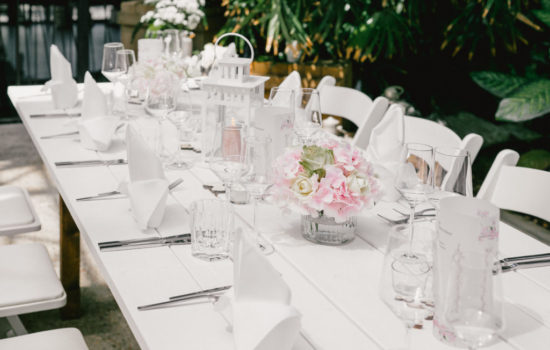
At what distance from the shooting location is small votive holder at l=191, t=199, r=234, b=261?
5.22ft

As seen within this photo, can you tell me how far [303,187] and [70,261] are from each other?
143cm

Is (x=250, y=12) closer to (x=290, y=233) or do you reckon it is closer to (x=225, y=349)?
(x=290, y=233)

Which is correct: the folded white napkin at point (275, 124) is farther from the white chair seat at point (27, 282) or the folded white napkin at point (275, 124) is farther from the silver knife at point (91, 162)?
the white chair seat at point (27, 282)

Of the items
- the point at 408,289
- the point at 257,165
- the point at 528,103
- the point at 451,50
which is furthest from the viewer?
the point at 451,50

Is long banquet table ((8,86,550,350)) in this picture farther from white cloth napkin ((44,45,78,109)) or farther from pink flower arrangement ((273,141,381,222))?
white cloth napkin ((44,45,78,109))

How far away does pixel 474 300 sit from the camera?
119cm

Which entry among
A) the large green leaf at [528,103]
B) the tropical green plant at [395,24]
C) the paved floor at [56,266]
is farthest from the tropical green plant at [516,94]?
the paved floor at [56,266]

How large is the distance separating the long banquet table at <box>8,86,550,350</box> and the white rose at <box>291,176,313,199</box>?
0.44 ft

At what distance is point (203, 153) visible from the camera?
2.35m

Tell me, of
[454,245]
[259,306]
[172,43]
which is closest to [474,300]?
[454,245]

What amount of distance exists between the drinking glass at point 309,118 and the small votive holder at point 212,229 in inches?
27.0

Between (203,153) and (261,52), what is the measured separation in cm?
396

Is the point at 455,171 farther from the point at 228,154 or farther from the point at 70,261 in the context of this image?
the point at 70,261

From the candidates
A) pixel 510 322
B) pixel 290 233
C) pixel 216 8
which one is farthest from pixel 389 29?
pixel 510 322
